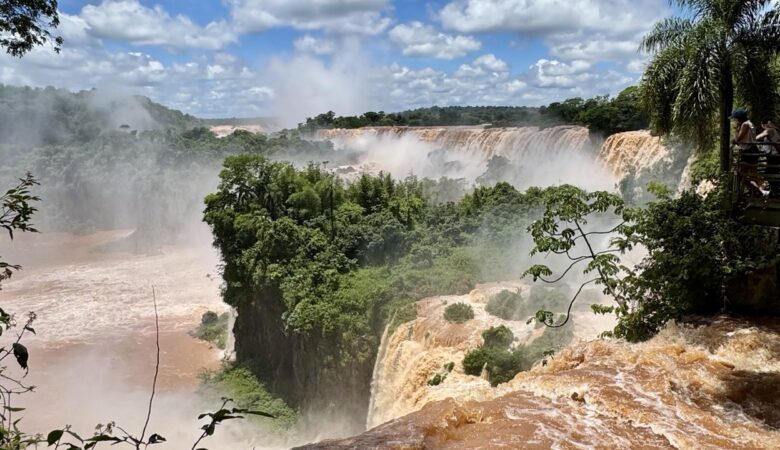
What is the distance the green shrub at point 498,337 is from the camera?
583 inches

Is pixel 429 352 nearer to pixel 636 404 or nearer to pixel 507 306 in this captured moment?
pixel 507 306

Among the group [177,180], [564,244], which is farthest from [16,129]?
[564,244]

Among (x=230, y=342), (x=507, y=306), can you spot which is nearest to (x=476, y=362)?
(x=507, y=306)

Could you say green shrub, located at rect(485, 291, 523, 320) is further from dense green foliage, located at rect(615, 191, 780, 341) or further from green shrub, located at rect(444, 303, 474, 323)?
dense green foliage, located at rect(615, 191, 780, 341)

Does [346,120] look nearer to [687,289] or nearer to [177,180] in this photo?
[177,180]

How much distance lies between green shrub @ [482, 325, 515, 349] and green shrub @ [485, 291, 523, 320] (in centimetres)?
163

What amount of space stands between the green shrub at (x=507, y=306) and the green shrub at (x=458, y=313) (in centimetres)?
66

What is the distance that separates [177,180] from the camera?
57156 millimetres

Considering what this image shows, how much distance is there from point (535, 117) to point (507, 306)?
32.9m

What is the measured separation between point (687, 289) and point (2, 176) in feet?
228

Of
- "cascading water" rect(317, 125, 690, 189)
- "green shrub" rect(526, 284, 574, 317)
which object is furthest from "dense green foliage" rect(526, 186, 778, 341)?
"cascading water" rect(317, 125, 690, 189)

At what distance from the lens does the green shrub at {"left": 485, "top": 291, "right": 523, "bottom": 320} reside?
1673 centimetres

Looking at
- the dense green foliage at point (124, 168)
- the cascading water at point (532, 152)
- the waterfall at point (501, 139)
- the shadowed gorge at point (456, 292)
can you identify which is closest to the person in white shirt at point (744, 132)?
the shadowed gorge at point (456, 292)

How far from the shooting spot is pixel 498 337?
48.9ft
